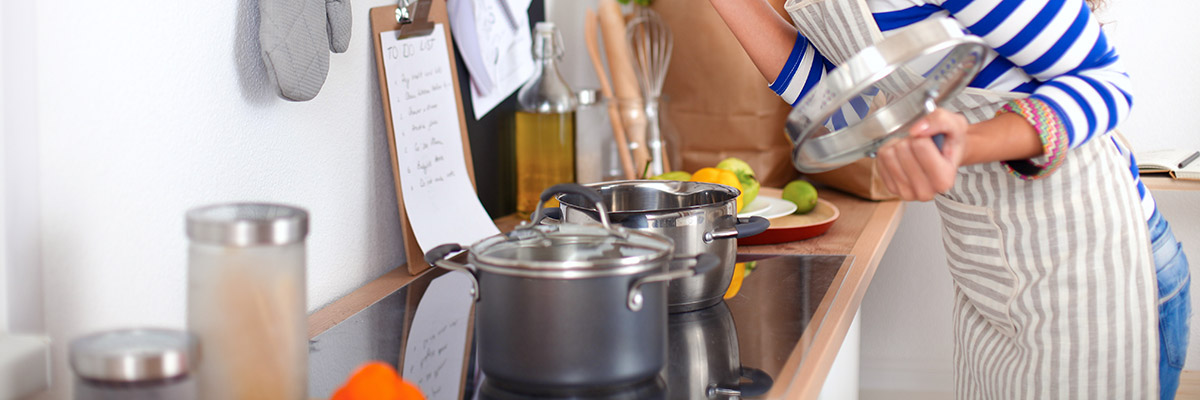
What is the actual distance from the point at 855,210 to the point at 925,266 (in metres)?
0.52

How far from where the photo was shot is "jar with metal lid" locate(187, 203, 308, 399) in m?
0.54

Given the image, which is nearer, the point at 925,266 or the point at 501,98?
the point at 501,98

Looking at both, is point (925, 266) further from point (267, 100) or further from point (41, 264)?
point (41, 264)

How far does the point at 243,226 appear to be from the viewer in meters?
0.53

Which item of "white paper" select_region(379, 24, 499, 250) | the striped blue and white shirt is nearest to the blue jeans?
the striped blue and white shirt

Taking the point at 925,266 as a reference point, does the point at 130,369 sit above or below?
above

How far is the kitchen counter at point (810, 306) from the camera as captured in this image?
2.76 ft

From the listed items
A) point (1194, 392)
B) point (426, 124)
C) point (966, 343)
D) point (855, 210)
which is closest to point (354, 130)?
point (426, 124)

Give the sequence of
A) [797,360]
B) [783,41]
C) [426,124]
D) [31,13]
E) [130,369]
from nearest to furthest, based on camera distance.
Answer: [130,369] < [31,13] < [797,360] < [783,41] < [426,124]

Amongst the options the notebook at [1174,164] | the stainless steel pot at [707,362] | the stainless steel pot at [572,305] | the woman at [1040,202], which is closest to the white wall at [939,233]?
the notebook at [1174,164]

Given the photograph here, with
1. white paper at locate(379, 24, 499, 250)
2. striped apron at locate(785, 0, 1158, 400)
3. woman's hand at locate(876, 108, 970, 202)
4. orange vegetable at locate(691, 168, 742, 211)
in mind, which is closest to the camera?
woman's hand at locate(876, 108, 970, 202)

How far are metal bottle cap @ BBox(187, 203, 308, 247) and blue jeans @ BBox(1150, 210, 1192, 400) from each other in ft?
2.83

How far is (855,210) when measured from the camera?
169cm

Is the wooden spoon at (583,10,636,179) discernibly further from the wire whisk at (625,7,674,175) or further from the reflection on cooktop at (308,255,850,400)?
the reflection on cooktop at (308,255,850,400)
